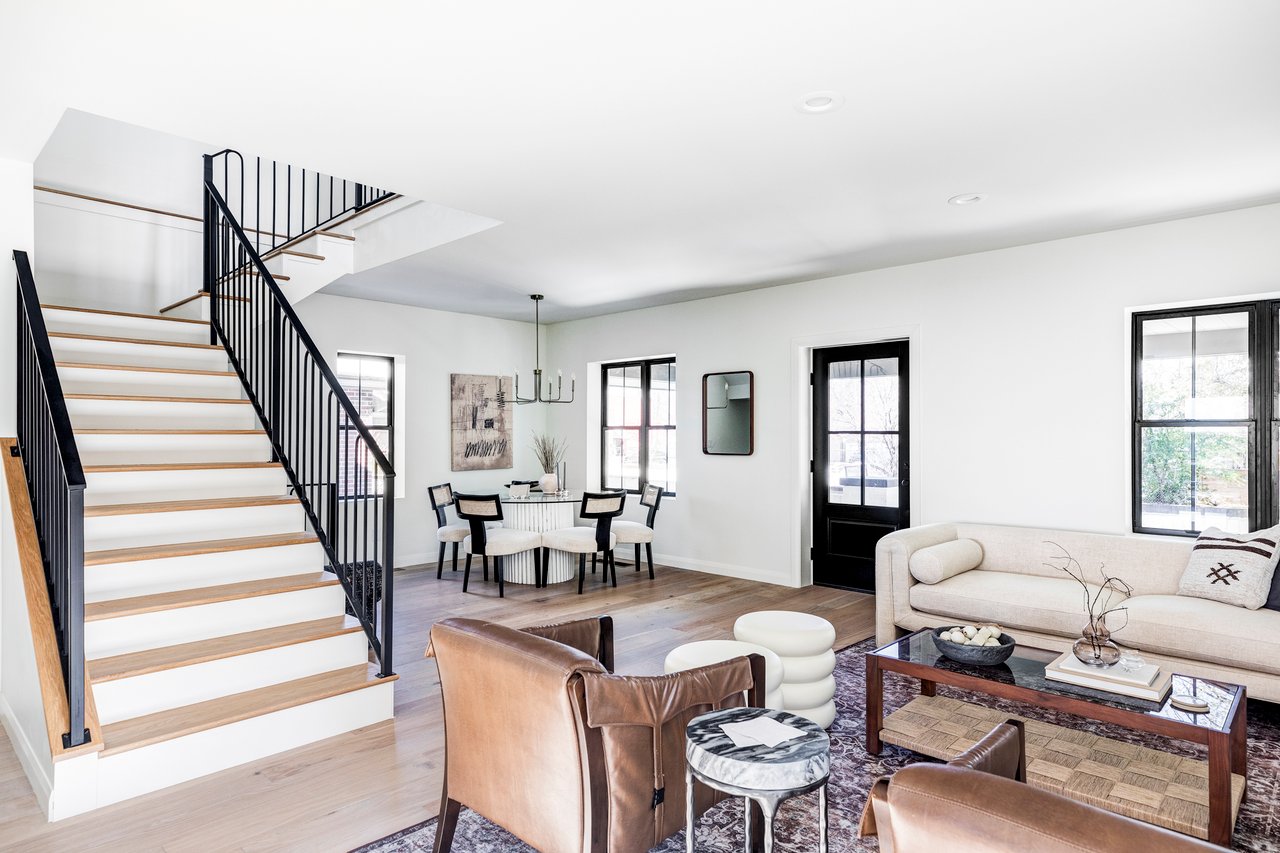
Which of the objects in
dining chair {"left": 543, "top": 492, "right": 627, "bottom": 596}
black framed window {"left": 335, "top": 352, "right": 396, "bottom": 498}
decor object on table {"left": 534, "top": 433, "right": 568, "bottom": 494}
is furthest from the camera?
decor object on table {"left": 534, "top": 433, "right": 568, "bottom": 494}

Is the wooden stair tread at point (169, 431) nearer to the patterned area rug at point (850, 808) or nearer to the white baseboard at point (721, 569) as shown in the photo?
the patterned area rug at point (850, 808)

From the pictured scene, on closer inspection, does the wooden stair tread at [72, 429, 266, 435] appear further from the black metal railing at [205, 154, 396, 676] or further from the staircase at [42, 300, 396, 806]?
the black metal railing at [205, 154, 396, 676]

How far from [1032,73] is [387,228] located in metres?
3.95

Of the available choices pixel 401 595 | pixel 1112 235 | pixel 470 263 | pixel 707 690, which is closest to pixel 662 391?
pixel 470 263

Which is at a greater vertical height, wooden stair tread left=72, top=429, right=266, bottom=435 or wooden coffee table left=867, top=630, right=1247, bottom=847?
wooden stair tread left=72, top=429, right=266, bottom=435

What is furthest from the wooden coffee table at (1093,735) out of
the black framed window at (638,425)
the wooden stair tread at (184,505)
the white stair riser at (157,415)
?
the black framed window at (638,425)

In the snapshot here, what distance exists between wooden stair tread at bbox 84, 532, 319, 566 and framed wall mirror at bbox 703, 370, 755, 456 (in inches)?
151

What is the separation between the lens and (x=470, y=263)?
5285 mm

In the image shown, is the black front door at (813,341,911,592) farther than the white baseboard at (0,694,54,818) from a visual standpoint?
Yes

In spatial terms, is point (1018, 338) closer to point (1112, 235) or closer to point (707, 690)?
point (1112, 235)

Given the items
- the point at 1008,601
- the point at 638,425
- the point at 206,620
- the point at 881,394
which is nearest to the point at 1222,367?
the point at 1008,601

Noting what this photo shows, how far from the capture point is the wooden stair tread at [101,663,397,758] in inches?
103

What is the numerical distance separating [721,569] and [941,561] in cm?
268

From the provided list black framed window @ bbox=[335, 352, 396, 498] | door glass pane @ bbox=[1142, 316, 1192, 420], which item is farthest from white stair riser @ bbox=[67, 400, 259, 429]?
door glass pane @ bbox=[1142, 316, 1192, 420]
